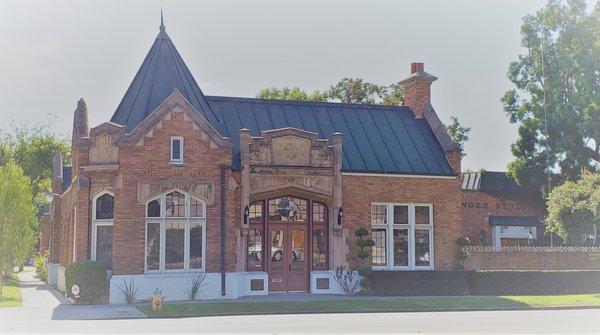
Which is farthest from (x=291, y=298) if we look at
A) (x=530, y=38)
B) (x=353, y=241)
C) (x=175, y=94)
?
(x=530, y=38)

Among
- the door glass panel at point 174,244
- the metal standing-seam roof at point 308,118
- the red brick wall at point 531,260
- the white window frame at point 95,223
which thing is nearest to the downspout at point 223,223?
the metal standing-seam roof at point 308,118

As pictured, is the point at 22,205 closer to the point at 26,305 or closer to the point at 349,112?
the point at 26,305

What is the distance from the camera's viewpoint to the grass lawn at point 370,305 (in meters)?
20.5

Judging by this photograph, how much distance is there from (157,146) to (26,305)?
6.48 m

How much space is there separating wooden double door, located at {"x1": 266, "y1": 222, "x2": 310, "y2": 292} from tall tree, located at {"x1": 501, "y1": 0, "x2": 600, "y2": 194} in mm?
25601

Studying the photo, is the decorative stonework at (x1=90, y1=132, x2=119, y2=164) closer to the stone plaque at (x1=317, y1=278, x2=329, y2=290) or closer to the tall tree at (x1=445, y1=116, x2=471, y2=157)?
the stone plaque at (x1=317, y1=278, x2=329, y2=290)

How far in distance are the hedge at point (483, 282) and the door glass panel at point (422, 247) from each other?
1207 mm

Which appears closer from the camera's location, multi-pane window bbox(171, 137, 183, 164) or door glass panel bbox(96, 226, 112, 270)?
door glass panel bbox(96, 226, 112, 270)

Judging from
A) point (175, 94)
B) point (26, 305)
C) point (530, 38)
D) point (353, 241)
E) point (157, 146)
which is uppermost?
point (530, 38)

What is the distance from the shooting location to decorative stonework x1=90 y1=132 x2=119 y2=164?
24.0 meters

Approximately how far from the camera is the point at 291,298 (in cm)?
2425

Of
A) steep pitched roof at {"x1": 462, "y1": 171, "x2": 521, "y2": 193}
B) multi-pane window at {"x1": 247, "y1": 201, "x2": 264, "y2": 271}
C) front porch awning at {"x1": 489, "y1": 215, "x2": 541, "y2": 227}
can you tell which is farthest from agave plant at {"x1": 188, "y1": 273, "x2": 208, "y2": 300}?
steep pitched roof at {"x1": 462, "y1": 171, "x2": 521, "y2": 193}

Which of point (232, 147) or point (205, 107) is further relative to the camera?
point (205, 107)

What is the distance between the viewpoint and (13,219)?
85.8 feet
